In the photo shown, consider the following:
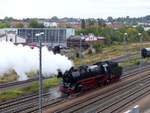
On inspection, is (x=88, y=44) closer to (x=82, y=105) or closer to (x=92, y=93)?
(x=92, y=93)

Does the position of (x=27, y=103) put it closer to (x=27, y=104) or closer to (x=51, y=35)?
(x=27, y=104)

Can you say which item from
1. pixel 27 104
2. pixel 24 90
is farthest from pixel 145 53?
pixel 27 104

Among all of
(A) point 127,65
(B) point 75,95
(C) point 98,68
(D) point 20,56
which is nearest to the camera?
(B) point 75,95

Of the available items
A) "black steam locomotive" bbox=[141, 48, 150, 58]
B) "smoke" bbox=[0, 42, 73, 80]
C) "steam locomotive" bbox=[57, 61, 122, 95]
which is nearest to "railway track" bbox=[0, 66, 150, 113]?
"steam locomotive" bbox=[57, 61, 122, 95]

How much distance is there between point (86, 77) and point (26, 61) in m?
11.6

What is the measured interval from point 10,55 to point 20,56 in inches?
72.9

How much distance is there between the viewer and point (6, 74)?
56.5 m

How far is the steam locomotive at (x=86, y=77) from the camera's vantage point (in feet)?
141

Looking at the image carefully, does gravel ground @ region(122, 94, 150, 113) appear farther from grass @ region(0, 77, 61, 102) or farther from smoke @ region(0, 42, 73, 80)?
grass @ region(0, 77, 61, 102)

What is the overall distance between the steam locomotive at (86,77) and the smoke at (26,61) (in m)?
3.83

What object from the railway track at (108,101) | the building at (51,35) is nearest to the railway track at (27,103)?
the railway track at (108,101)

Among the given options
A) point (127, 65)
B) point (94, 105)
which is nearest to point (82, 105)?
point (94, 105)

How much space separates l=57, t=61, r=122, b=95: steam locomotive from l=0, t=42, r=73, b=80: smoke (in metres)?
3.83

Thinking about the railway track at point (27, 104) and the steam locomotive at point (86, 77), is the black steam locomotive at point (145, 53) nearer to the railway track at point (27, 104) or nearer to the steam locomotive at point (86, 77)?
the steam locomotive at point (86, 77)
